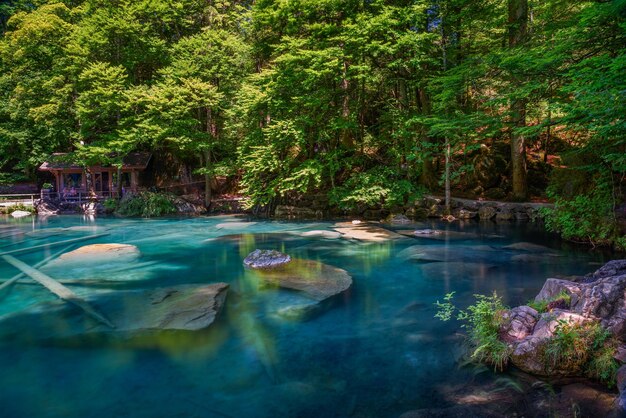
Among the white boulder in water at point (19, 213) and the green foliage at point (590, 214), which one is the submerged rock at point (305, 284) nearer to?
the green foliage at point (590, 214)

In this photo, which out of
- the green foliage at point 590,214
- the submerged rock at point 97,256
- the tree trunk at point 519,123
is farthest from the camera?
the tree trunk at point 519,123

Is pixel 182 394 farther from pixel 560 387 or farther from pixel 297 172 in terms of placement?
pixel 297 172

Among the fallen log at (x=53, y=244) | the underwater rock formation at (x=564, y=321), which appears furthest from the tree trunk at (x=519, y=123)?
the fallen log at (x=53, y=244)

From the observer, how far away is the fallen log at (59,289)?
6174mm

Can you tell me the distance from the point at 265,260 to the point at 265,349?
4.48 meters

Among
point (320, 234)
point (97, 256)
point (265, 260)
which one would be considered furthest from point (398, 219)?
point (97, 256)

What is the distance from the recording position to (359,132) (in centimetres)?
2038

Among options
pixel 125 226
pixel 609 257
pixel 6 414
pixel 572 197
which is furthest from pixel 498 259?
pixel 125 226

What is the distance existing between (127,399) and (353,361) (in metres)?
2.42

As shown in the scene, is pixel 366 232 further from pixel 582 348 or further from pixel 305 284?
pixel 582 348

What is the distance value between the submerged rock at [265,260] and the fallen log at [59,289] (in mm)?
3590

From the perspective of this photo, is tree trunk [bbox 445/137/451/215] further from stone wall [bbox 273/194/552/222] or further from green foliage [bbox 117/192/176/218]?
green foliage [bbox 117/192/176/218]

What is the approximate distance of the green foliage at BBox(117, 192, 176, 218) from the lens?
890 inches

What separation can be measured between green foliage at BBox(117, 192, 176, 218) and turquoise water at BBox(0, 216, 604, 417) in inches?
505
